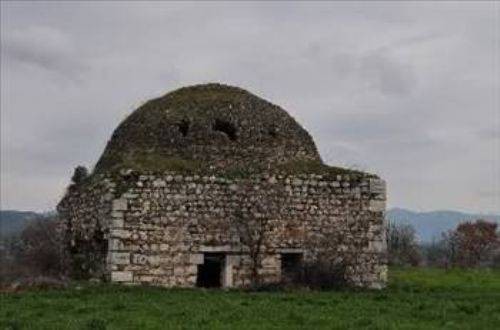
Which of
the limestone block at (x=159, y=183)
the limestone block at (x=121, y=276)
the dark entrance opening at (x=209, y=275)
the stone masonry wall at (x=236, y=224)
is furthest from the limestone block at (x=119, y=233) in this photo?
the dark entrance opening at (x=209, y=275)

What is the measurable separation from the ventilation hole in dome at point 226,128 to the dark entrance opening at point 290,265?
3869 millimetres

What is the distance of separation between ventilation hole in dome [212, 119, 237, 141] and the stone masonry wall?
7.32 feet

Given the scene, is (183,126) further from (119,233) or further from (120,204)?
(119,233)

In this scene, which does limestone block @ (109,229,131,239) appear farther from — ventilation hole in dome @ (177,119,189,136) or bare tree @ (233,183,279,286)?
ventilation hole in dome @ (177,119,189,136)

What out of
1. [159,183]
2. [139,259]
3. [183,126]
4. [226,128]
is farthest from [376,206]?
[139,259]

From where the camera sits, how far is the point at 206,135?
81.9ft

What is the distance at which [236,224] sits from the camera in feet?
76.7

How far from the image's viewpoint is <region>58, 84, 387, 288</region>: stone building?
22.6 metres

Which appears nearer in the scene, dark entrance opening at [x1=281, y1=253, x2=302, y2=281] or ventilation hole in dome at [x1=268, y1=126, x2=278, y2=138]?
dark entrance opening at [x1=281, y1=253, x2=302, y2=281]

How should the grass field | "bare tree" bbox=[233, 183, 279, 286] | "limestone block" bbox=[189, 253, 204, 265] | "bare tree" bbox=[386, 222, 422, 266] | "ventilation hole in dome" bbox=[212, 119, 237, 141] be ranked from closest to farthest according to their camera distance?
the grass field
"limestone block" bbox=[189, 253, 204, 265]
"bare tree" bbox=[233, 183, 279, 286]
"ventilation hole in dome" bbox=[212, 119, 237, 141]
"bare tree" bbox=[386, 222, 422, 266]

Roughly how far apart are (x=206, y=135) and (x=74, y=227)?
195 inches

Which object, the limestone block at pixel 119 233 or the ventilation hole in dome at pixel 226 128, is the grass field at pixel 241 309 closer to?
the limestone block at pixel 119 233

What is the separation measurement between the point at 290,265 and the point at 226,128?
4.45m

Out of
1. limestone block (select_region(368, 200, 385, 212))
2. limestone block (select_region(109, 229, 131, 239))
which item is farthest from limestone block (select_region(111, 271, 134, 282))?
limestone block (select_region(368, 200, 385, 212))
